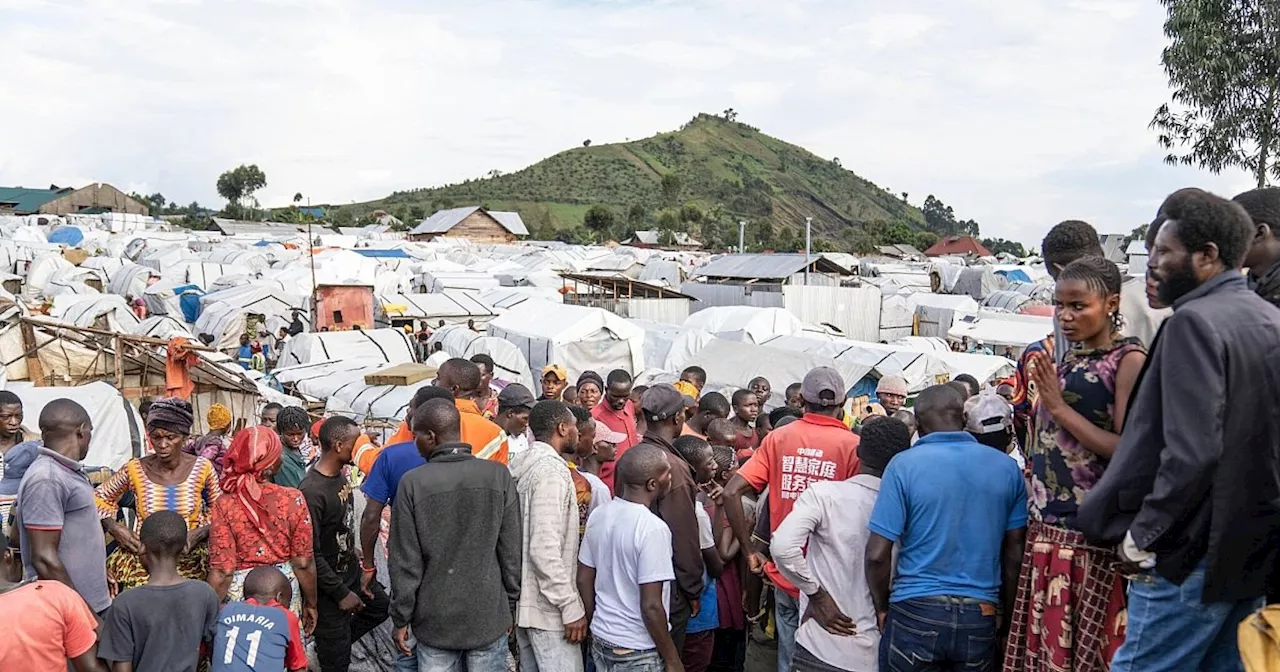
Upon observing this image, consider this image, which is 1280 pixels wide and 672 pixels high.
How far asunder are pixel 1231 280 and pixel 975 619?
60.9 inches

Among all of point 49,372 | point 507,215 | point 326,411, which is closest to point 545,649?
point 326,411

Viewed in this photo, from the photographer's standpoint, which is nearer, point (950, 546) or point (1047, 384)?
point (1047, 384)

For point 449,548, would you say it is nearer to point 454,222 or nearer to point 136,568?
point 136,568

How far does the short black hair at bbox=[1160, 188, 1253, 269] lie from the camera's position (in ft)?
8.38

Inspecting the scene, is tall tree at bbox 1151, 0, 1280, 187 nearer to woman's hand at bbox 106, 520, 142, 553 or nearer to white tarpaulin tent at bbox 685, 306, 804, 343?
white tarpaulin tent at bbox 685, 306, 804, 343

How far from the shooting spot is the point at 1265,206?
306 cm

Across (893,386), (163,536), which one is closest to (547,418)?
(163,536)

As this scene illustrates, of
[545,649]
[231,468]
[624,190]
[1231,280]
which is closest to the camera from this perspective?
[1231,280]

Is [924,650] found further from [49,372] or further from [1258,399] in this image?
[49,372]

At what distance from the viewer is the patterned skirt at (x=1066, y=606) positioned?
117 inches

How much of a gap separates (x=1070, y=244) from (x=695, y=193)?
115920mm

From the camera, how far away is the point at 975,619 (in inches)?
134

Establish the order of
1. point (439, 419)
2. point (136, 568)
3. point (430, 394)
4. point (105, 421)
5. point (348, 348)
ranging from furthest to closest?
point (348, 348)
point (105, 421)
point (430, 394)
point (136, 568)
point (439, 419)

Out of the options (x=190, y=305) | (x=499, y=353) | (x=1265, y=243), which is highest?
(x=1265, y=243)
